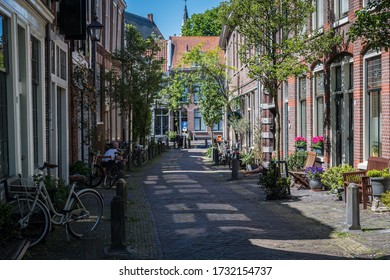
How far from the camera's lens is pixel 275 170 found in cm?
1302

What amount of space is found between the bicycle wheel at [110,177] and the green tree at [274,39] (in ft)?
14.1

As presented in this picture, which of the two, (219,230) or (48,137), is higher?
(48,137)

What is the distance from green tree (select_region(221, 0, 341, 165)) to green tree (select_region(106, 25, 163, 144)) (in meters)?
7.95

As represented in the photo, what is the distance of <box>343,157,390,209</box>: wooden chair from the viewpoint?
10570mm

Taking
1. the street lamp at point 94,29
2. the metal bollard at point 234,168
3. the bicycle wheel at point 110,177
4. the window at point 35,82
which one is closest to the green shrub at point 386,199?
the window at point 35,82

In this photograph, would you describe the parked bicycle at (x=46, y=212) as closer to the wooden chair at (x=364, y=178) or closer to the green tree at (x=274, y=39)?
the wooden chair at (x=364, y=178)

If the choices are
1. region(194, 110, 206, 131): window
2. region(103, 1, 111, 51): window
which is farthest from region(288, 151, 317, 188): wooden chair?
region(103, 1, 111, 51): window

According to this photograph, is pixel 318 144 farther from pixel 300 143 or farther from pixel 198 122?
pixel 198 122

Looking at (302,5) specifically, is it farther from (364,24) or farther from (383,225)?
(383,225)

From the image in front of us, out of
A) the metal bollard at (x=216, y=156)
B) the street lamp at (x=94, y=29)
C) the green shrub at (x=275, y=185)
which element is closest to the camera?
the green shrub at (x=275, y=185)

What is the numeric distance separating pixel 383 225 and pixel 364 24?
2.66 m

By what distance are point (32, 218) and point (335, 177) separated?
6.73 metres

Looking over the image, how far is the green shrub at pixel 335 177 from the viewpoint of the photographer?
12.2 metres
